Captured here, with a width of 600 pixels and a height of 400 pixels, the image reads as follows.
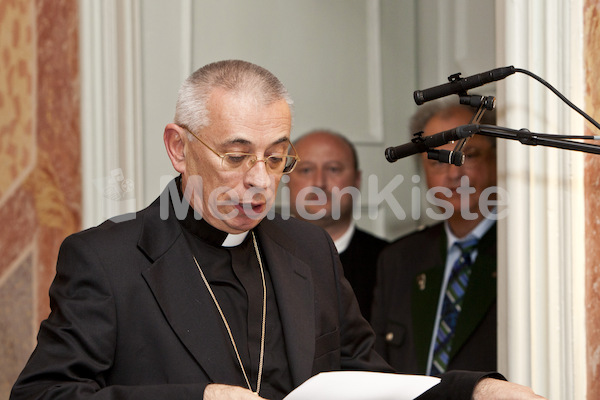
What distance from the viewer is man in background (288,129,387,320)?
12.5 ft

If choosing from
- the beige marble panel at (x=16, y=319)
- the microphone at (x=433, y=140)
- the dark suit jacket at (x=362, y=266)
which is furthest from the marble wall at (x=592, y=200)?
the beige marble panel at (x=16, y=319)

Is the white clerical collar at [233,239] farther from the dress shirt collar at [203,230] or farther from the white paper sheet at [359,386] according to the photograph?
the white paper sheet at [359,386]

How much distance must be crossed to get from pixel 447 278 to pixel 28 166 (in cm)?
201

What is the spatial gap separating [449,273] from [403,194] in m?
1.09

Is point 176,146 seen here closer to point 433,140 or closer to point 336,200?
point 433,140

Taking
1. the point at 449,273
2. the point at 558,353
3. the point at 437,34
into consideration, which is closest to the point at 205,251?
the point at 558,353

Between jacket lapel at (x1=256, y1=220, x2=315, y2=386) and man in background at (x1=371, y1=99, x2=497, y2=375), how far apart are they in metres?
0.95

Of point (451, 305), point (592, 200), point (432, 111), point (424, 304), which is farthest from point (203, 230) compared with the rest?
point (432, 111)

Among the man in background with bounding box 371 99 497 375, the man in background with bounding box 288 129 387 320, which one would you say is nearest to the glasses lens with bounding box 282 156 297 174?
the man in background with bounding box 371 99 497 375

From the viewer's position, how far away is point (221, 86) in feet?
6.66

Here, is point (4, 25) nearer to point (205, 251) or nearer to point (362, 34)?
point (362, 34)

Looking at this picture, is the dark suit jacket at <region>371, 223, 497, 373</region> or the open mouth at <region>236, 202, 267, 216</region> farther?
the dark suit jacket at <region>371, 223, 497, 373</region>

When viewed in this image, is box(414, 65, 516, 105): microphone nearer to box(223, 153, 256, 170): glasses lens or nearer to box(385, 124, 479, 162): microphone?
box(385, 124, 479, 162): microphone

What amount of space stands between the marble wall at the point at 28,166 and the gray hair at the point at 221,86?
177 cm
